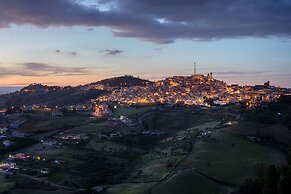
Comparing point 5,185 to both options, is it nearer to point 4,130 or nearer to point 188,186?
point 188,186

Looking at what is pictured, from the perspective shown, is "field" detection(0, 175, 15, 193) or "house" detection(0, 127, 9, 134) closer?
"field" detection(0, 175, 15, 193)

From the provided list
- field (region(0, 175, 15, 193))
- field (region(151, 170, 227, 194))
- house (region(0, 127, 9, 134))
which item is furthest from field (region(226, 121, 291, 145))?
house (region(0, 127, 9, 134))

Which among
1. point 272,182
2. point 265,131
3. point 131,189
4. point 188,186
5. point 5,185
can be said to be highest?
point 272,182

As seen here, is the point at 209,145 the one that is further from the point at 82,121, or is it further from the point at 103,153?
the point at 82,121

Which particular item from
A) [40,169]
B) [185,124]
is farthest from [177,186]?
[185,124]

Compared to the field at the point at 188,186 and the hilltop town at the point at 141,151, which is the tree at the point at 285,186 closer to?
the hilltop town at the point at 141,151

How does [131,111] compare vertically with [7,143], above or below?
above

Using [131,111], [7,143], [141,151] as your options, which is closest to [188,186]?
[141,151]

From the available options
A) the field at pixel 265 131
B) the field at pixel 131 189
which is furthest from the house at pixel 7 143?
the field at pixel 265 131

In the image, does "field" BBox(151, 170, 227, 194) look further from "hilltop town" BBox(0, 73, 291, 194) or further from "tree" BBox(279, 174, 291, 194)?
"tree" BBox(279, 174, 291, 194)
